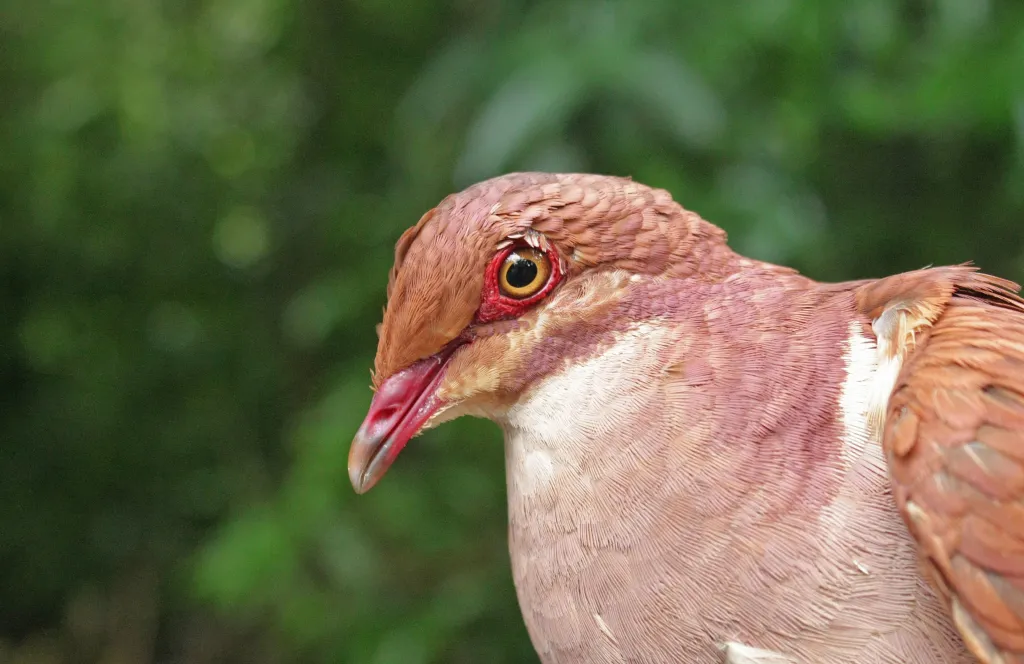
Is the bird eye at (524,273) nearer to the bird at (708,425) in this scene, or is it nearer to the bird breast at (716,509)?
the bird at (708,425)

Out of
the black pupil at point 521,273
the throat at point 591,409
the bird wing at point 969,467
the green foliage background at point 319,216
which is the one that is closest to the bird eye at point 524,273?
the black pupil at point 521,273

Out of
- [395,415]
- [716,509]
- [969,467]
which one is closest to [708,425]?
[716,509]

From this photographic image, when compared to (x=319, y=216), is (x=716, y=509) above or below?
above

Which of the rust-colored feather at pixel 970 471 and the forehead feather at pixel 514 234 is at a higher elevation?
the forehead feather at pixel 514 234

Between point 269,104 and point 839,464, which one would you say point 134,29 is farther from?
point 839,464

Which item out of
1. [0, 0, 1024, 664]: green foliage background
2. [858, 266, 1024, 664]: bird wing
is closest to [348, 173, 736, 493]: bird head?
[858, 266, 1024, 664]: bird wing

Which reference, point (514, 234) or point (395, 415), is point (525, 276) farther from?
point (395, 415)

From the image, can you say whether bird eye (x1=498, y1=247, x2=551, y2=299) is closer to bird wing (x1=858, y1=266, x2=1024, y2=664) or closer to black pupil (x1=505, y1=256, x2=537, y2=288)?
black pupil (x1=505, y1=256, x2=537, y2=288)

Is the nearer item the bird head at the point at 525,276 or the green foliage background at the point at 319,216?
the bird head at the point at 525,276
